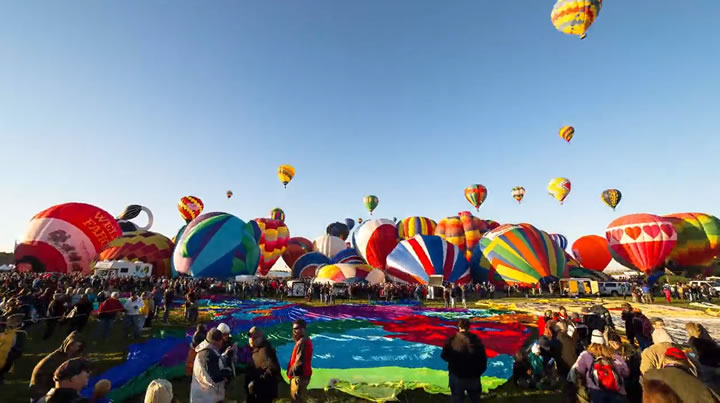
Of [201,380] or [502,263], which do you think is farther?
[502,263]

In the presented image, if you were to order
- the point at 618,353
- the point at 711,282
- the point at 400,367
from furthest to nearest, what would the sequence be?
the point at 711,282 < the point at 400,367 < the point at 618,353

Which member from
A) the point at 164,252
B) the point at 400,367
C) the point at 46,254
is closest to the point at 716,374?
the point at 400,367

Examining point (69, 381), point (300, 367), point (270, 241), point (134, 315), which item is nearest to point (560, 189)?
point (270, 241)

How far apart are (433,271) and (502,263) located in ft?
20.3

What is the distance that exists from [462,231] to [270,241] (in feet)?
80.8

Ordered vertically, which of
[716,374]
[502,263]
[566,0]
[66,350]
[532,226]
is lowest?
[716,374]

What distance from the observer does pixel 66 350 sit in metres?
4.45

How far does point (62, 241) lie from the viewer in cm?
2983

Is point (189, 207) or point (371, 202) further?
point (371, 202)

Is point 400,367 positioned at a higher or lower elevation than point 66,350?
lower

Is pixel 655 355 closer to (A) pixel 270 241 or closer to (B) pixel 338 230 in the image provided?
(A) pixel 270 241

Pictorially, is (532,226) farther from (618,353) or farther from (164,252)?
(164,252)

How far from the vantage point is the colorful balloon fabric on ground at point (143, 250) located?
30.4 m

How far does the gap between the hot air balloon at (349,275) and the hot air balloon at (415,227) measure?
606 inches
